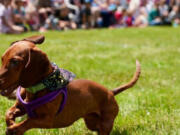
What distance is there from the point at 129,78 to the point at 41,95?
352 cm

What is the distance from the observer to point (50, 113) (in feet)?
Answer: 7.65

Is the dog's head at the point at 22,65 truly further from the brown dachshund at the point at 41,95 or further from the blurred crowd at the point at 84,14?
the blurred crowd at the point at 84,14

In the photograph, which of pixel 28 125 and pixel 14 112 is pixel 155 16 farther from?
pixel 28 125

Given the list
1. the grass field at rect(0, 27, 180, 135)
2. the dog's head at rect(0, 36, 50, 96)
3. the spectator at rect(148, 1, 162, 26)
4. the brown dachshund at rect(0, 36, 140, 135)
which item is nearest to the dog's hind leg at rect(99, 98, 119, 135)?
the brown dachshund at rect(0, 36, 140, 135)

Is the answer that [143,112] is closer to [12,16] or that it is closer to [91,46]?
[91,46]

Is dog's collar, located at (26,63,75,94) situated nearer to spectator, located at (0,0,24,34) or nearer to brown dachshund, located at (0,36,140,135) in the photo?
brown dachshund, located at (0,36,140,135)

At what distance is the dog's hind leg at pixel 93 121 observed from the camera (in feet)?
10.2

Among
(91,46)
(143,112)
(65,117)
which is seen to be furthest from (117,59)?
(65,117)

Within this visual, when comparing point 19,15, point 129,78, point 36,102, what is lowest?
point 19,15

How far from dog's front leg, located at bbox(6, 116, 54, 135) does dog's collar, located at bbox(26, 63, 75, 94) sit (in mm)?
213

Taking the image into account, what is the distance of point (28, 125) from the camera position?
87.2 inches

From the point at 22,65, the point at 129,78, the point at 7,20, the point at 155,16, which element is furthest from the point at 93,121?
the point at 155,16

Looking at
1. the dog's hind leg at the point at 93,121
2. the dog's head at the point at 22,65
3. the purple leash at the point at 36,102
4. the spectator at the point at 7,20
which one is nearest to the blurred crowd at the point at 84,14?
the spectator at the point at 7,20

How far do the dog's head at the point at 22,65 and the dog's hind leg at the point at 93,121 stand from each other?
973mm
